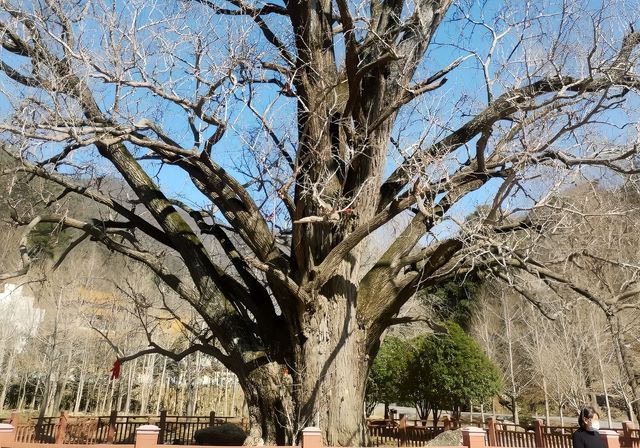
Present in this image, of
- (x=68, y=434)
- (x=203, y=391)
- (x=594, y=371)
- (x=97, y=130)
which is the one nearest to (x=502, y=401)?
(x=594, y=371)

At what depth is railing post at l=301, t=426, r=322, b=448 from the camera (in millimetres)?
5301

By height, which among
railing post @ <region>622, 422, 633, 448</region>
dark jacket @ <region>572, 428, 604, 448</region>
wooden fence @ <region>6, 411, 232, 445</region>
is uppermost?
dark jacket @ <region>572, 428, 604, 448</region>

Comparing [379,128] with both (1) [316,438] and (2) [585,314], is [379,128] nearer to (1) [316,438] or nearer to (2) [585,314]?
(1) [316,438]

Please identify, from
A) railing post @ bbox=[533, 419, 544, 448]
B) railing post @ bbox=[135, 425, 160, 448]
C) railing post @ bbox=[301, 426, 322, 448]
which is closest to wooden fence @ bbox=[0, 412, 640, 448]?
railing post @ bbox=[533, 419, 544, 448]

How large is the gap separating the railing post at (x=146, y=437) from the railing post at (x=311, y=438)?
1658 mm

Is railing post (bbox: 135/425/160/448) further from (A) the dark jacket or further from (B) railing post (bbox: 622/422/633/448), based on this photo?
(B) railing post (bbox: 622/422/633/448)

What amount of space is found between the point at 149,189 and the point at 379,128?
153 inches

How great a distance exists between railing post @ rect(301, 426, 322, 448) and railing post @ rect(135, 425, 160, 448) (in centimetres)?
166

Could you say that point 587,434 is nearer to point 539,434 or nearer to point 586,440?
point 586,440

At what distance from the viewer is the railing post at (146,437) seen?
5465mm

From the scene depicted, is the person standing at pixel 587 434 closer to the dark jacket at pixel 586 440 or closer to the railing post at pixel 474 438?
the dark jacket at pixel 586 440

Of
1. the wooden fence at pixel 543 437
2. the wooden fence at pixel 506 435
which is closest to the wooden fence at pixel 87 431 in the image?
the wooden fence at pixel 506 435

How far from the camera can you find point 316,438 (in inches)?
210

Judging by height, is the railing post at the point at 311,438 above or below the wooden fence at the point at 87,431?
above
